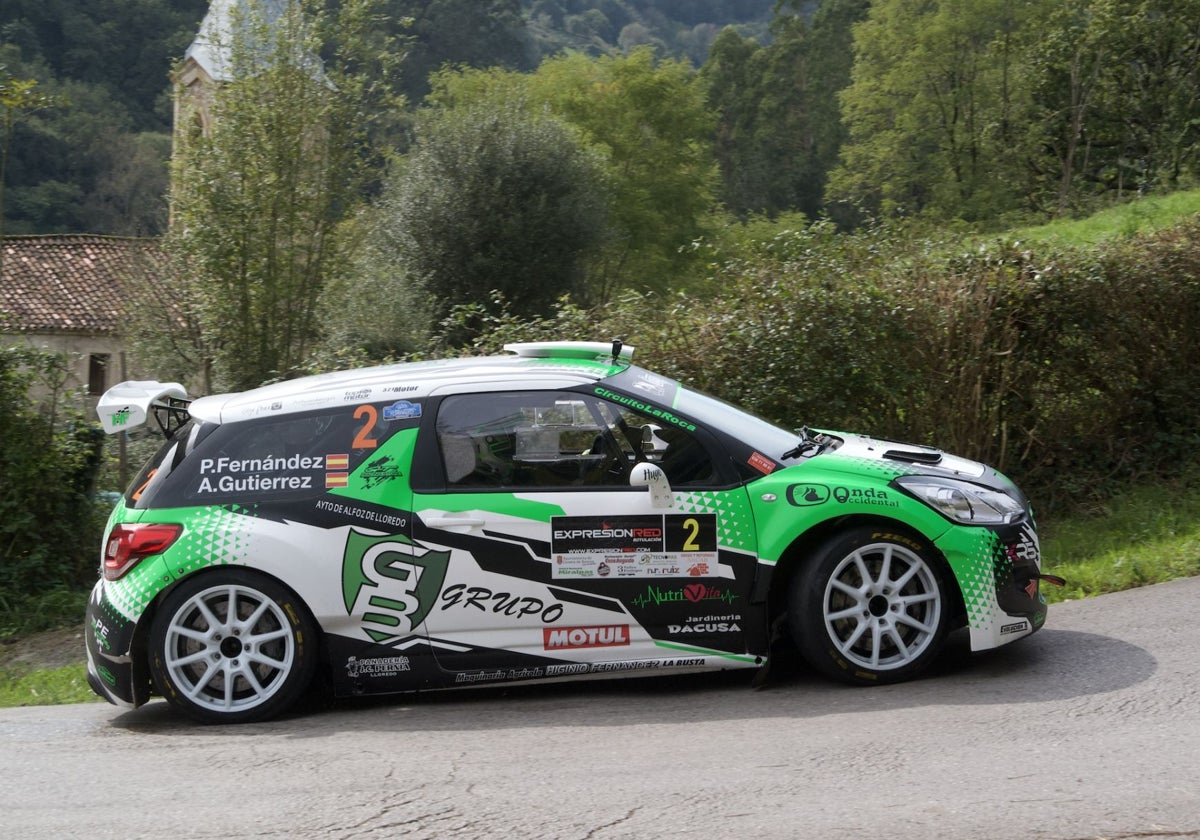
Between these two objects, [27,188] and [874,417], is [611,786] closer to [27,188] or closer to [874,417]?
[874,417]

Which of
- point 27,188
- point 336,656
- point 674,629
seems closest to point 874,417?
point 674,629

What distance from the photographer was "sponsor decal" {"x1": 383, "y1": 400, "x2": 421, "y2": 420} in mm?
6500

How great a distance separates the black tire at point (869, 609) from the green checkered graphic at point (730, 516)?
0.33 meters

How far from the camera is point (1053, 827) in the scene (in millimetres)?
4273

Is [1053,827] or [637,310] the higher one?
[637,310]

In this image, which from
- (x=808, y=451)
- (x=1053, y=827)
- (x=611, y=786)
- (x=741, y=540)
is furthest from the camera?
(x=808, y=451)

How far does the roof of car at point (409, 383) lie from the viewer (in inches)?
258

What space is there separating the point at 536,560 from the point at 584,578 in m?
0.25

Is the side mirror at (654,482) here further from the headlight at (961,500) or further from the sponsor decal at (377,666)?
the sponsor decal at (377,666)

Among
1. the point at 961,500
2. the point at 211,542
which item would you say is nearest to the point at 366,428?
the point at 211,542

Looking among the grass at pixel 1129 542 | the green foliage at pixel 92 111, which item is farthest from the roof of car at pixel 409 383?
the green foliage at pixel 92 111

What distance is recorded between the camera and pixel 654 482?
6.24 metres

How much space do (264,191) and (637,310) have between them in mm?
11947

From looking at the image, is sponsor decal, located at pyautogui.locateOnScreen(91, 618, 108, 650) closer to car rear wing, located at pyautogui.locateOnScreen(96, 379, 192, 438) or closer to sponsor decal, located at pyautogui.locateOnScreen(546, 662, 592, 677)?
car rear wing, located at pyautogui.locateOnScreen(96, 379, 192, 438)
